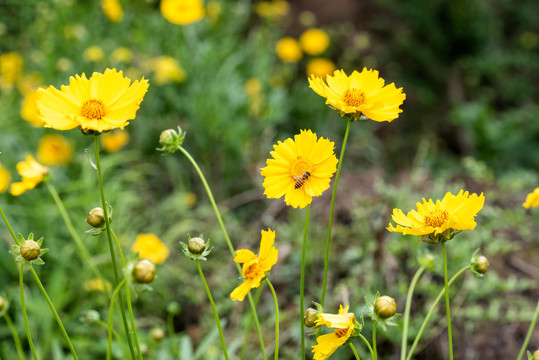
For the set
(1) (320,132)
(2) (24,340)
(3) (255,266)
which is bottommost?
(1) (320,132)

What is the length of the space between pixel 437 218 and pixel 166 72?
201cm

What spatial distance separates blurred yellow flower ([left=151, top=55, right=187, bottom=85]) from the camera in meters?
2.51

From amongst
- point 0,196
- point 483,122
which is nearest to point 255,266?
point 0,196

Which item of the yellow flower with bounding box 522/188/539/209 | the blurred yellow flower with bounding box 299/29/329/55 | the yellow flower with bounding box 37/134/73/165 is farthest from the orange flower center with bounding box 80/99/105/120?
the blurred yellow flower with bounding box 299/29/329/55

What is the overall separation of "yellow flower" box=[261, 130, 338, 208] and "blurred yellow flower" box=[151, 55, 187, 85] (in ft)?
6.11

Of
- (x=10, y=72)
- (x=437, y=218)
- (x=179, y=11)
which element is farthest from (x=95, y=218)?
(x=10, y=72)

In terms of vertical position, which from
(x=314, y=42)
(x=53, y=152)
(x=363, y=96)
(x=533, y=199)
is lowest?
(x=314, y=42)

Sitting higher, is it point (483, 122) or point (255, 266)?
point (255, 266)

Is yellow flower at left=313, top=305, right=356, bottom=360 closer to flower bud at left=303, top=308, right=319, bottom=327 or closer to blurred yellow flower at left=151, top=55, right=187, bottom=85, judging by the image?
flower bud at left=303, top=308, right=319, bottom=327

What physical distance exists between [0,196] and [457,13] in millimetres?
2698

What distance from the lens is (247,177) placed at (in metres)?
2.68

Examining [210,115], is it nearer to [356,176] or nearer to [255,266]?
[356,176]

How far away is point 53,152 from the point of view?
2186mm

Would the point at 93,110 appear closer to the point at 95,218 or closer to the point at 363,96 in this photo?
the point at 95,218
